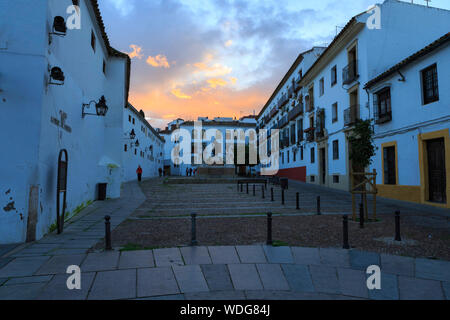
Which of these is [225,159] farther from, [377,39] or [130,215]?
[130,215]

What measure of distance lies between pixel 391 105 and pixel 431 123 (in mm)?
2726

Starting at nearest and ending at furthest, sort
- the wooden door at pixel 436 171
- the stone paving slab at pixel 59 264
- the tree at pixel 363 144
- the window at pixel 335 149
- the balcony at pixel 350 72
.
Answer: the stone paving slab at pixel 59 264 → the tree at pixel 363 144 → the wooden door at pixel 436 171 → the balcony at pixel 350 72 → the window at pixel 335 149

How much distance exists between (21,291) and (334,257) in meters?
4.66

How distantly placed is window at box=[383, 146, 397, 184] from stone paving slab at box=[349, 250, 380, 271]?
9.90 meters

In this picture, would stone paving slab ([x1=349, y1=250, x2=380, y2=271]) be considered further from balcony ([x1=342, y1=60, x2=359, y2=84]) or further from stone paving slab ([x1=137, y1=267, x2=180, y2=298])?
balcony ([x1=342, y1=60, x2=359, y2=84])

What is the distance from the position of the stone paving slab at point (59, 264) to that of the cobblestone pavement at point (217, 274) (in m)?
0.01

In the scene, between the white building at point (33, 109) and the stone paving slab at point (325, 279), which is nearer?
the stone paving slab at point (325, 279)

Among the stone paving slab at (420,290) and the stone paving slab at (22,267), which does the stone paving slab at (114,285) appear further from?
the stone paving slab at (420,290)

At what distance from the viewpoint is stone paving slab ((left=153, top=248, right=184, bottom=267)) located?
177 inches

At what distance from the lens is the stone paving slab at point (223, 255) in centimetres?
466


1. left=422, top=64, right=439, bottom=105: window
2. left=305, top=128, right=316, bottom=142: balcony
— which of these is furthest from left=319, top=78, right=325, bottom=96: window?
left=422, top=64, right=439, bottom=105: window

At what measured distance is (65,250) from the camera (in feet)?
16.6

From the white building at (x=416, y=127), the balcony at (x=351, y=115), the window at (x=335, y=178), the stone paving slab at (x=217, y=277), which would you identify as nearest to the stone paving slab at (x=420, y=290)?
the stone paving slab at (x=217, y=277)
